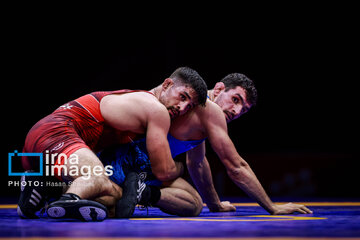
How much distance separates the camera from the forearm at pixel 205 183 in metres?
3.49

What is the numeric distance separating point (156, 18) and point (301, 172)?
314 centimetres

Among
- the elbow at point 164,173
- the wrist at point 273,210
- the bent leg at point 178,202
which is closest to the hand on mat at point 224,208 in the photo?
the bent leg at point 178,202

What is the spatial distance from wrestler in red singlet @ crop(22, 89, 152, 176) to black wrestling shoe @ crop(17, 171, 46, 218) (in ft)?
0.37

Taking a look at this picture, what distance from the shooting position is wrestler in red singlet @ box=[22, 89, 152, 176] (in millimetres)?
2717

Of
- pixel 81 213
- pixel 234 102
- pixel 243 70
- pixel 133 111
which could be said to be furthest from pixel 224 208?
pixel 243 70

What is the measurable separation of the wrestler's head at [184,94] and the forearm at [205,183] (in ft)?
2.16

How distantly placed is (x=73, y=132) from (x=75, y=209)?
62cm

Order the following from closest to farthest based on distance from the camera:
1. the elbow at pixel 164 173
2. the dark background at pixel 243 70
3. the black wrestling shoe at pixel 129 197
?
the black wrestling shoe at pixel 129 197 < the elbow at pixel 164 173 < the dark background at pixel 243 70

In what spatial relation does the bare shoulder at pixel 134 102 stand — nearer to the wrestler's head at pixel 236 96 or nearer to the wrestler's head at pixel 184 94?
the wrestler's head at pixel 184 94

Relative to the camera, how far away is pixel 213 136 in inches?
123

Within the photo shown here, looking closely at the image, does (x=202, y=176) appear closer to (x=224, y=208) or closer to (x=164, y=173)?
(x=224, y=208)

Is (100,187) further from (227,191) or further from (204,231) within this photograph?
(227,191)

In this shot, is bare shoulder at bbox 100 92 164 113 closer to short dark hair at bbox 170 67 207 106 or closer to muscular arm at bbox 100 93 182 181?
muscular arm at bbox 100 93 182 181

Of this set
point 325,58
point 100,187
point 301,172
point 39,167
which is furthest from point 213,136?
point 325,58
